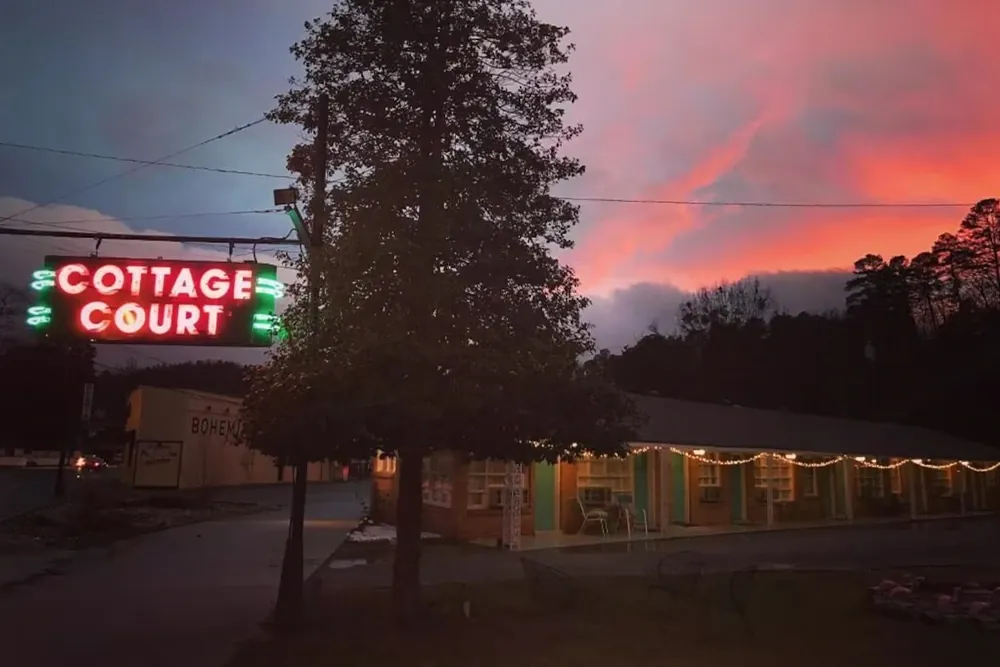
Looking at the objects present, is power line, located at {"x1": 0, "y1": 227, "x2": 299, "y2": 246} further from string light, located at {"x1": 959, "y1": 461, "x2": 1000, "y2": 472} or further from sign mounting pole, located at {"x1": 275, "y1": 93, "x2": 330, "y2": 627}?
string light, located at {"x1": 959, "y1": 461, "x2": 1000, "y2": 472}

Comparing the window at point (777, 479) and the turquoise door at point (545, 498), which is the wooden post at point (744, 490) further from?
the turquoise door at point (545, 498)

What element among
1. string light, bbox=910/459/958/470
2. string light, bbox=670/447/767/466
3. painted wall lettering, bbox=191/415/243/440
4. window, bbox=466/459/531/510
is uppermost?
painted wall lettering, bbox=191/415/243/440

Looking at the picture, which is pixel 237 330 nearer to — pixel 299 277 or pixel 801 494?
pixel 299 277

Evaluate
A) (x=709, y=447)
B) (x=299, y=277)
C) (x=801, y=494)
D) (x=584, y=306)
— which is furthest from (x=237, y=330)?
(x=801, y=494)

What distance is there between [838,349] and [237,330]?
58308mm

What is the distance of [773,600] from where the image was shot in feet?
37.4

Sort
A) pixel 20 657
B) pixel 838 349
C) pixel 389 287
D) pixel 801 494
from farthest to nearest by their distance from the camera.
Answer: pixel 838 349 → pixel 801 494 → pixel 389 287 → pixel 20 657

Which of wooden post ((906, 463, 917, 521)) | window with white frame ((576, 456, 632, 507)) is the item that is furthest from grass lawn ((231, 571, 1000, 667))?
wooden post ((906, 463, 917, 521))

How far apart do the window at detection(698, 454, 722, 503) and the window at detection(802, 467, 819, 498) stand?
3.66 meters

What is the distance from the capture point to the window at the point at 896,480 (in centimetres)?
2977

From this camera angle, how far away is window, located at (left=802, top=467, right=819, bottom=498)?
2673cm

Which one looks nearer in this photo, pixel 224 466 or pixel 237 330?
pixel 237 330

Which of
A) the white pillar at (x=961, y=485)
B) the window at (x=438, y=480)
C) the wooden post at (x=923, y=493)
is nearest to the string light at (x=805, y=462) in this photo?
the white pillar at (x=961, y=485)

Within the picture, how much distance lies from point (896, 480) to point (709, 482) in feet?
31.1
